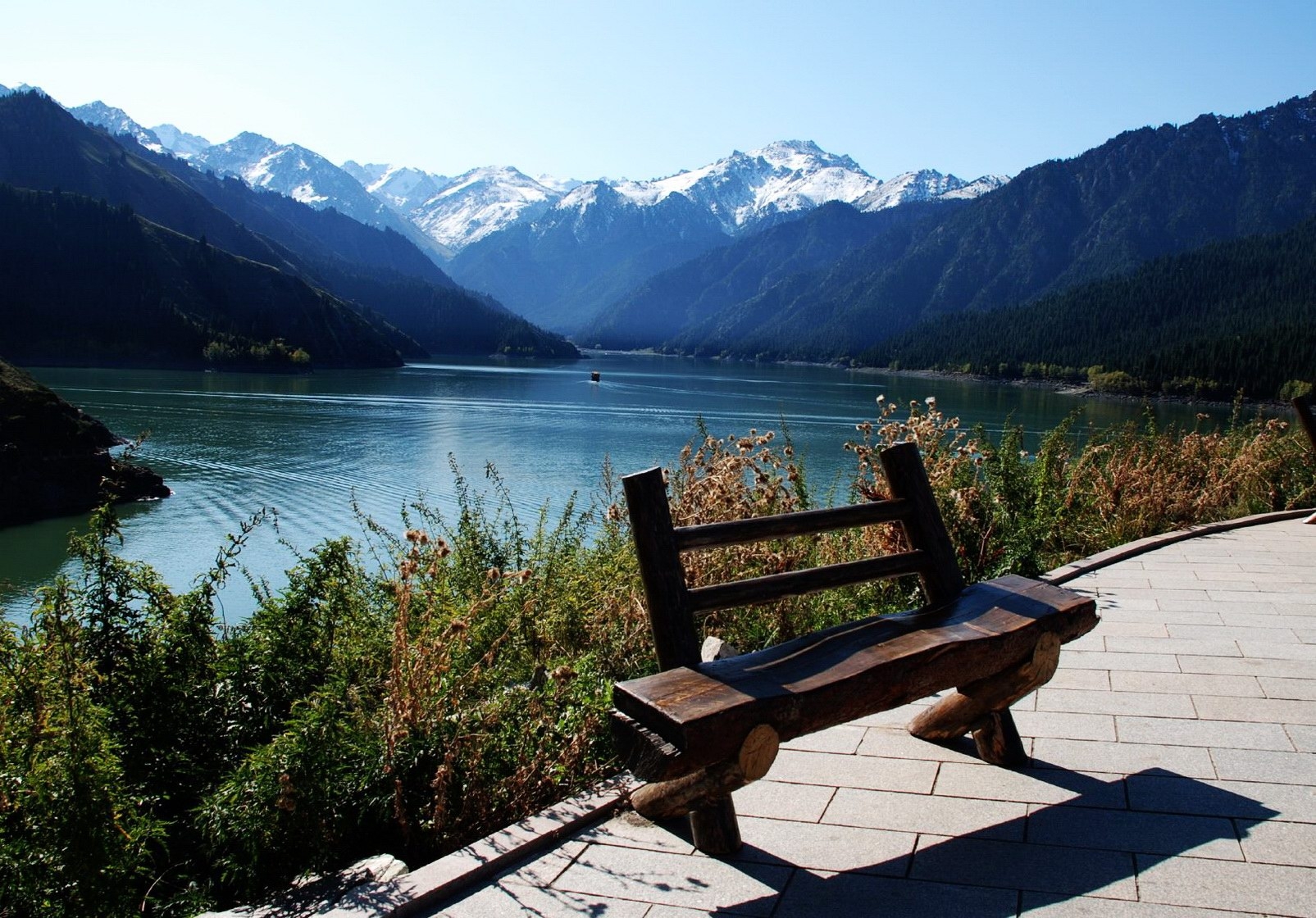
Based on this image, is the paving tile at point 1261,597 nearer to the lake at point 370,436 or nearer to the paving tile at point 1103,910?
the lake at point 370,436

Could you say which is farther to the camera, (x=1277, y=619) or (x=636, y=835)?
(x=1277, y=619)

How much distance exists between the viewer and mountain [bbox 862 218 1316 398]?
88.8 metres

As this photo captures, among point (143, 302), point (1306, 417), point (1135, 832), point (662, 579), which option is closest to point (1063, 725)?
point (1135, 832)

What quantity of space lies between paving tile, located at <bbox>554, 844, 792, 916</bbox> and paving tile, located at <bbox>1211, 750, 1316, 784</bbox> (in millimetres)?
1914

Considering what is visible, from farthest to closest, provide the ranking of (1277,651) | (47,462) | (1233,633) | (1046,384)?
(1046,384) → (47,462) → (1233,633) → (1277,651)

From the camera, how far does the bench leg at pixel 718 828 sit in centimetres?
301

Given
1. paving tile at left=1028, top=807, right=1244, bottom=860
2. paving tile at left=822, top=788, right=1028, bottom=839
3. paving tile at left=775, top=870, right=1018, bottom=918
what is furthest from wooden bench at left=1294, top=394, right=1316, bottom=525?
paving tile at left=775, top=870, right=1018, bottom=918

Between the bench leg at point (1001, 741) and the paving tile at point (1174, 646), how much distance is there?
182 cm

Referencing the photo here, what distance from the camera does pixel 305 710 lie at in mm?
3328

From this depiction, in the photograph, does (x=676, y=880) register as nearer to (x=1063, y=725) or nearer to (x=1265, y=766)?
(x=1063, y=725)

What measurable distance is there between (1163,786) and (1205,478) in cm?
867

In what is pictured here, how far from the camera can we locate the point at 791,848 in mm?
3070

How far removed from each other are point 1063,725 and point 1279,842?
1.17 m

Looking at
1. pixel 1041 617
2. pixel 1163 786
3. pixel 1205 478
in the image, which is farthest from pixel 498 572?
pixel 1205 478
